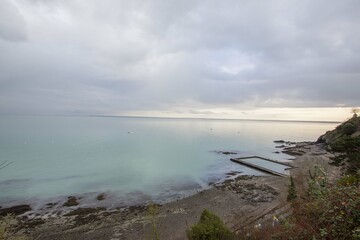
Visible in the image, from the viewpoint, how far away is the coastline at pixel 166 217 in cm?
1333

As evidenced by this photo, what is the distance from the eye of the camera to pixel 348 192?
4.73 metres

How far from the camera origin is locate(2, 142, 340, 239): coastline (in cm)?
1333

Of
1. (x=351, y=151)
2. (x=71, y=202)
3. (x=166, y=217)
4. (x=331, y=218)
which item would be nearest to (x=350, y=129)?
(x=351, y=151)

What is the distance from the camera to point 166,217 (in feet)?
52.0

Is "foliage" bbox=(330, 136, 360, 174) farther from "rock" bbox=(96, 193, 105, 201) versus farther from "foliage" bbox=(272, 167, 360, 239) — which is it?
"rock" bbox=(96, 193, 105, 201)

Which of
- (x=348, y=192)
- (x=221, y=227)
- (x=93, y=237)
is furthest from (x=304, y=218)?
(x=93, y=237)

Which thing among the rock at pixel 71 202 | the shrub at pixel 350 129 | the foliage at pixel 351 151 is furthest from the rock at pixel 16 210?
the shrub at pixel 350 129

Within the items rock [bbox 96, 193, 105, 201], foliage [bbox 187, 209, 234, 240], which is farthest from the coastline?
foliage [bbox 187, 209, 234, 240]

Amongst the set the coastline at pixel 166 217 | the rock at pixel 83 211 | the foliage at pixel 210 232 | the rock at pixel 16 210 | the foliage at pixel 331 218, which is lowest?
the rock at pixel 16 210

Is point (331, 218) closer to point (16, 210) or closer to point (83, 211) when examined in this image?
point (83, 211)

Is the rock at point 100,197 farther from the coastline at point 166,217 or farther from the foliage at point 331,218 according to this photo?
the foliage at point 331,218

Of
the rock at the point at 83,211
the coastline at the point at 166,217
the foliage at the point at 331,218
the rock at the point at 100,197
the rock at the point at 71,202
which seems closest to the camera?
the foliage at the point at 331,218

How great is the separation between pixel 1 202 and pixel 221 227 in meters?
21.7

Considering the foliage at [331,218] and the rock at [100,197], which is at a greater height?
the foliage at [331,218]
